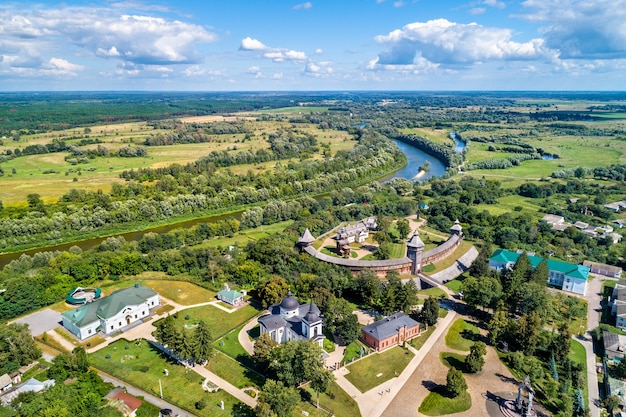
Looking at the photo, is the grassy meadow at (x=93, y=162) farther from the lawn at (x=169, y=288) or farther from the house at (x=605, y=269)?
the house at (x=605, y=269)

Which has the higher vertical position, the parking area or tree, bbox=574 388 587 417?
the parking area

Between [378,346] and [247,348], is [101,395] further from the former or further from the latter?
[378,346]

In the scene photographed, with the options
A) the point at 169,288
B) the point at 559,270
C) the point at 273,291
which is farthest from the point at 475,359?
the point at 169,288

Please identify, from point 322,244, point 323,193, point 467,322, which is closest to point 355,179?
point 323,193

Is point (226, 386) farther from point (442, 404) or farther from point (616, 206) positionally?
point (616, 206)

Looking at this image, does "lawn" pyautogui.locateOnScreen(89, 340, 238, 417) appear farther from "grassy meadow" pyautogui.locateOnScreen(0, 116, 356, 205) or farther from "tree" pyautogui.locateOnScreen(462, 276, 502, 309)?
"grassy meadow" pyautogui.locateOnScreen(0, 116, 356, 205)

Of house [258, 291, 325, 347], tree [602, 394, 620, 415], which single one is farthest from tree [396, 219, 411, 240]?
tree [602, 394, 620, 415]
